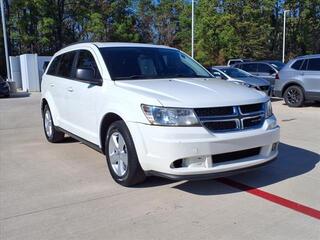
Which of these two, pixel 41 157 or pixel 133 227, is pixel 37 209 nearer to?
pixel 133 227

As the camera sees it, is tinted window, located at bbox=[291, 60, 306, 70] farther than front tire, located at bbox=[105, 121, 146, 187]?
Yes

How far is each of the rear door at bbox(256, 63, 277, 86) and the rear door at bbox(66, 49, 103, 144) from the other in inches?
470

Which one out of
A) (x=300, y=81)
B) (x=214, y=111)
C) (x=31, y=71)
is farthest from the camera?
(x=31, y=71)

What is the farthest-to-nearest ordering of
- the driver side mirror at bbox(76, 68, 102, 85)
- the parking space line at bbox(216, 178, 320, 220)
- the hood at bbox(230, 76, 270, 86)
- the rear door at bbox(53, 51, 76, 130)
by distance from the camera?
the hood at bbox(230, 76, 270, 86) < the rear door at bbox(53, 51, 76, 130) < the driver side mirror at bbox(76, 68, 102, 85) < the parking space line at bbox(216, 178, 320, 220)

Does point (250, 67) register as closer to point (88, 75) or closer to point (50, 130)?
point (50, 130)

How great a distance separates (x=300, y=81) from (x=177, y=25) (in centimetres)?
3745

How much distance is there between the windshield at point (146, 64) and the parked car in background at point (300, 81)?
24.8 feet

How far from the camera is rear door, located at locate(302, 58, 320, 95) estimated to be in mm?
12524

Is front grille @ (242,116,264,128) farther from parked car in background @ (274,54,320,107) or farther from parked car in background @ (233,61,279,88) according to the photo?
parked car in background @ (233,61,279,88)

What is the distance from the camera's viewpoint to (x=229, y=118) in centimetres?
448

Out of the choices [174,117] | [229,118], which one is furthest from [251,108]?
[174,117]

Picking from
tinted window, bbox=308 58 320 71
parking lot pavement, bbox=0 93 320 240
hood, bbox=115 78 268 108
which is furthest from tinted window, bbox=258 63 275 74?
hood, bbox=115 78 268 108

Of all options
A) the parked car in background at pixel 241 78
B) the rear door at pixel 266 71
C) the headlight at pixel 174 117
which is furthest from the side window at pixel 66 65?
the rear door at pixel 266 71

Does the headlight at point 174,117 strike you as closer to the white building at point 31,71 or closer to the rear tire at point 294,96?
the rear tire at point 294,96
